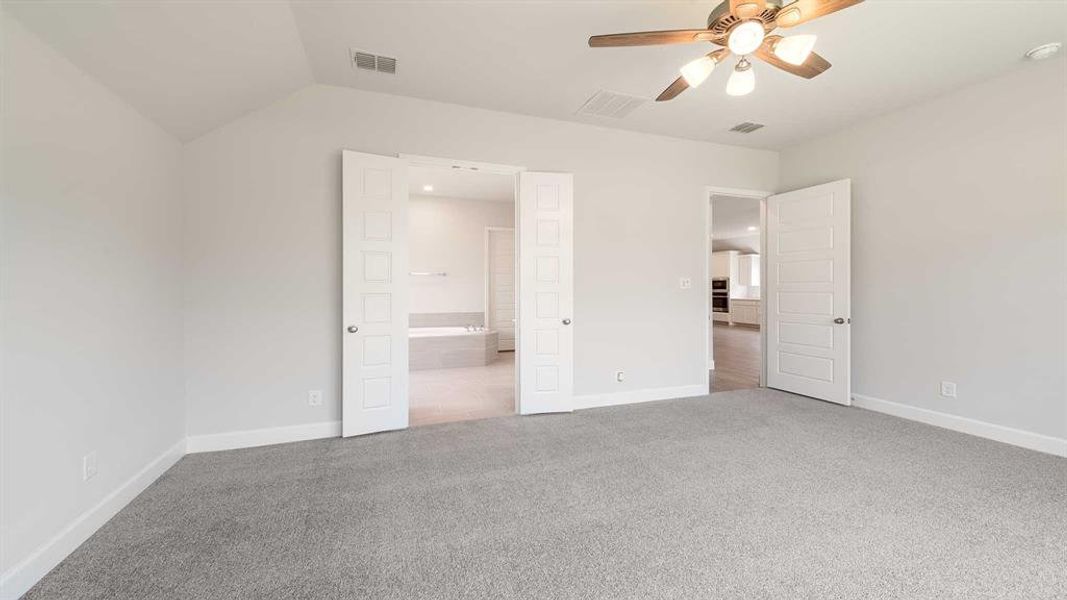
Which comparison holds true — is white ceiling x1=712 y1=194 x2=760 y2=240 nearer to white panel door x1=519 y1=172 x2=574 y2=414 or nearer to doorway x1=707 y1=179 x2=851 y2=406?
doorway x1=707 y1=179 x2=851 y2=406

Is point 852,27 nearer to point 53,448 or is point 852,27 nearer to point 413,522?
point 413,522

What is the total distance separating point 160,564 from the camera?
174 cm

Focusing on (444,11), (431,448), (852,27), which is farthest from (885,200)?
(431,448)

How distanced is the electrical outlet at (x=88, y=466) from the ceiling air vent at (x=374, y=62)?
2730 millimetres

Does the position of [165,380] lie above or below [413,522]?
above

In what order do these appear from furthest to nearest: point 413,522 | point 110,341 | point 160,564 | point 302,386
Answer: point 302,386, point 110,341, point 413,522, point 160,564

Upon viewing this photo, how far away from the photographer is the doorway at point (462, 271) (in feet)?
20.7

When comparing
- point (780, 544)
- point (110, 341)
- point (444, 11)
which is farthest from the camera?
point (444, 11)

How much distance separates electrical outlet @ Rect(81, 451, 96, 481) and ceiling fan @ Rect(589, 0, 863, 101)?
10.2ft

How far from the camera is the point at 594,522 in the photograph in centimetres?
204

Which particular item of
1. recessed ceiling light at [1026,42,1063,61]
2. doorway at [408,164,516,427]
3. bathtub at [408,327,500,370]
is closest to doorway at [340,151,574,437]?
bathtub at [408,327,500,370]

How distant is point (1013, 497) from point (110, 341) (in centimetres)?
497

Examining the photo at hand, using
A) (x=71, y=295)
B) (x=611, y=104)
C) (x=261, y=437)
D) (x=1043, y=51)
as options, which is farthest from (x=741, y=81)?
(x=261, y=437)

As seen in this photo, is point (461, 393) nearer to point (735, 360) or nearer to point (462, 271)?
point (462, 271)
